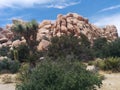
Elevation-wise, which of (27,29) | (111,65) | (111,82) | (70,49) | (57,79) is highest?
(27,29)

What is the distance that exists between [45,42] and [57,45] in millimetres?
10911

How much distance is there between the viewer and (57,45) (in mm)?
47531

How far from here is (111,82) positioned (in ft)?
85.0

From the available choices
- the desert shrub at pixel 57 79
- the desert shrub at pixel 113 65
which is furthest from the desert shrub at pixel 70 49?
the desert shrub at pixel 57 79

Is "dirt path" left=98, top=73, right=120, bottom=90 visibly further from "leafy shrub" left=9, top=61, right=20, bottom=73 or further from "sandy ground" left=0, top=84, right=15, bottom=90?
"leafy shrub" left=9, top=61, right=20, bottom=73

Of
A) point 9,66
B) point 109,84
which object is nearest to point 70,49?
point 9,66

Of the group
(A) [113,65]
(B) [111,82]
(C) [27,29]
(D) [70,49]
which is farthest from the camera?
(C) [27,29]

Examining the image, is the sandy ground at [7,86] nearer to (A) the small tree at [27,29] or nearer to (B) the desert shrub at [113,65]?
(B) the desert shrub at [113,65]

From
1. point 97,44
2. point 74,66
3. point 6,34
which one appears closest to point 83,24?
point 97,44

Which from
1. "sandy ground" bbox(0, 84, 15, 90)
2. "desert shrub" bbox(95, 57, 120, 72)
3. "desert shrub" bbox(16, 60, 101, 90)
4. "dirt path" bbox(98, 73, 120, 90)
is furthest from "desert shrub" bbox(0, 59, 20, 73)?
"desert shrub" bbox(16, 60, 101, 90)

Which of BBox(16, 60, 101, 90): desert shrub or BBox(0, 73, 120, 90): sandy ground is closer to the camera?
BBox(16, 60, 101, 90): desert shrub

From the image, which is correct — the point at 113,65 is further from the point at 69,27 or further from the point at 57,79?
the point at 69,27

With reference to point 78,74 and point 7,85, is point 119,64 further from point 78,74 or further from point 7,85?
point 78,74

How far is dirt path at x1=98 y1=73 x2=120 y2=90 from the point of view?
23.7 metres
